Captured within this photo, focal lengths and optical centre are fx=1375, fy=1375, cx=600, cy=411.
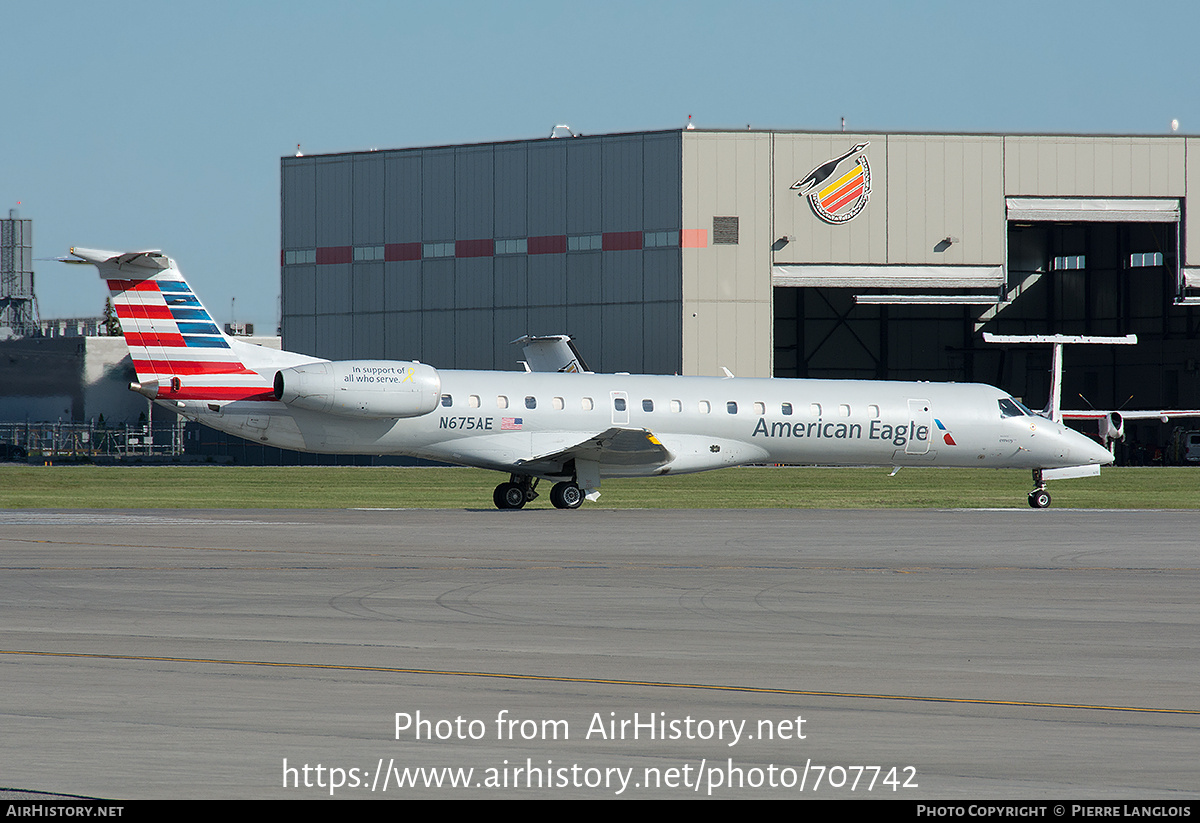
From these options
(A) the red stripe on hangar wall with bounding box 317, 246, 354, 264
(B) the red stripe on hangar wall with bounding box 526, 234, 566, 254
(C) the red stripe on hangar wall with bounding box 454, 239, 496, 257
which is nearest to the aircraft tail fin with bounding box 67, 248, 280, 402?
(B) the red stripe on hangar wall with bounding box 526, 234, 566, 254

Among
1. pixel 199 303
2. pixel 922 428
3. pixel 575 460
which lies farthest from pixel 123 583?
pixel 922 428

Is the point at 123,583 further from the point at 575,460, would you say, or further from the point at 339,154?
the point at 339,154

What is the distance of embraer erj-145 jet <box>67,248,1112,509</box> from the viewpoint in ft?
85.0

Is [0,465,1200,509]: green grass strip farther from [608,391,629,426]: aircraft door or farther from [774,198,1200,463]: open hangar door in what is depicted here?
[774,198,1200,463]: open hangar door

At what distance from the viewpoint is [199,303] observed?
26.2m

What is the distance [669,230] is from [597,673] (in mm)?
42613

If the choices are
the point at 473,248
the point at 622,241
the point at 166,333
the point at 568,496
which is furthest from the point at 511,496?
the point at 473,248

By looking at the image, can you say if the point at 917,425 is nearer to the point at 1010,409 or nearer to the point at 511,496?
the point at 1010,409

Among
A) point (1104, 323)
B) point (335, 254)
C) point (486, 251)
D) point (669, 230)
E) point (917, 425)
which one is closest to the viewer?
point (917, 425)

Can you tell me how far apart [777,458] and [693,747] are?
77.5ft

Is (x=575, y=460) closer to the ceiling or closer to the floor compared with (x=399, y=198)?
closer to the floor

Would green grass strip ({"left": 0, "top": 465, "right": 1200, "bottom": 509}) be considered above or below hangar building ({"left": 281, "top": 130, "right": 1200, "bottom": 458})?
below

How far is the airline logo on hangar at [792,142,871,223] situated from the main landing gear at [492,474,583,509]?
2532cm

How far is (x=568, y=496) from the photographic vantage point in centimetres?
2822
